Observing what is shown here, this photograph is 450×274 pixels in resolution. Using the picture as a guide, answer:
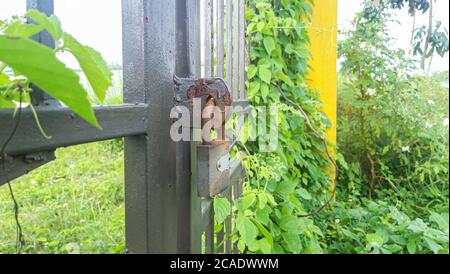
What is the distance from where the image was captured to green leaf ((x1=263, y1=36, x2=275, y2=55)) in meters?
1.90

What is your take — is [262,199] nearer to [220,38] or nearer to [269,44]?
[220,38]

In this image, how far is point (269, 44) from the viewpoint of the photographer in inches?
75.4

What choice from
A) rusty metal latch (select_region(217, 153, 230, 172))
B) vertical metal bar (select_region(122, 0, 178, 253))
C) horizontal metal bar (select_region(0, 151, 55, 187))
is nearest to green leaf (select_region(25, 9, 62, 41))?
horizontal metal bar (select_region(0, 151, 55, 187))

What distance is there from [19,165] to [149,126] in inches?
10.4

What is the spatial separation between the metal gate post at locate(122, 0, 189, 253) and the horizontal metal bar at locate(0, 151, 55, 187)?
0.74 ft

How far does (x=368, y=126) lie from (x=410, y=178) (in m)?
0.58

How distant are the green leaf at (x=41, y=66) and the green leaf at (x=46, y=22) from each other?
71 millimetres

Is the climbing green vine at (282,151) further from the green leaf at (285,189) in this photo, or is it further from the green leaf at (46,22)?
the green leaf at (46,22)

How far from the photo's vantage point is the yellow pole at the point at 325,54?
281 cm

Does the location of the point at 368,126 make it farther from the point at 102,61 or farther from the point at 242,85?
the point at 102,61

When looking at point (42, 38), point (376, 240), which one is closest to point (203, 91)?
point (42, 38)

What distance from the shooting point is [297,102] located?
240cm
